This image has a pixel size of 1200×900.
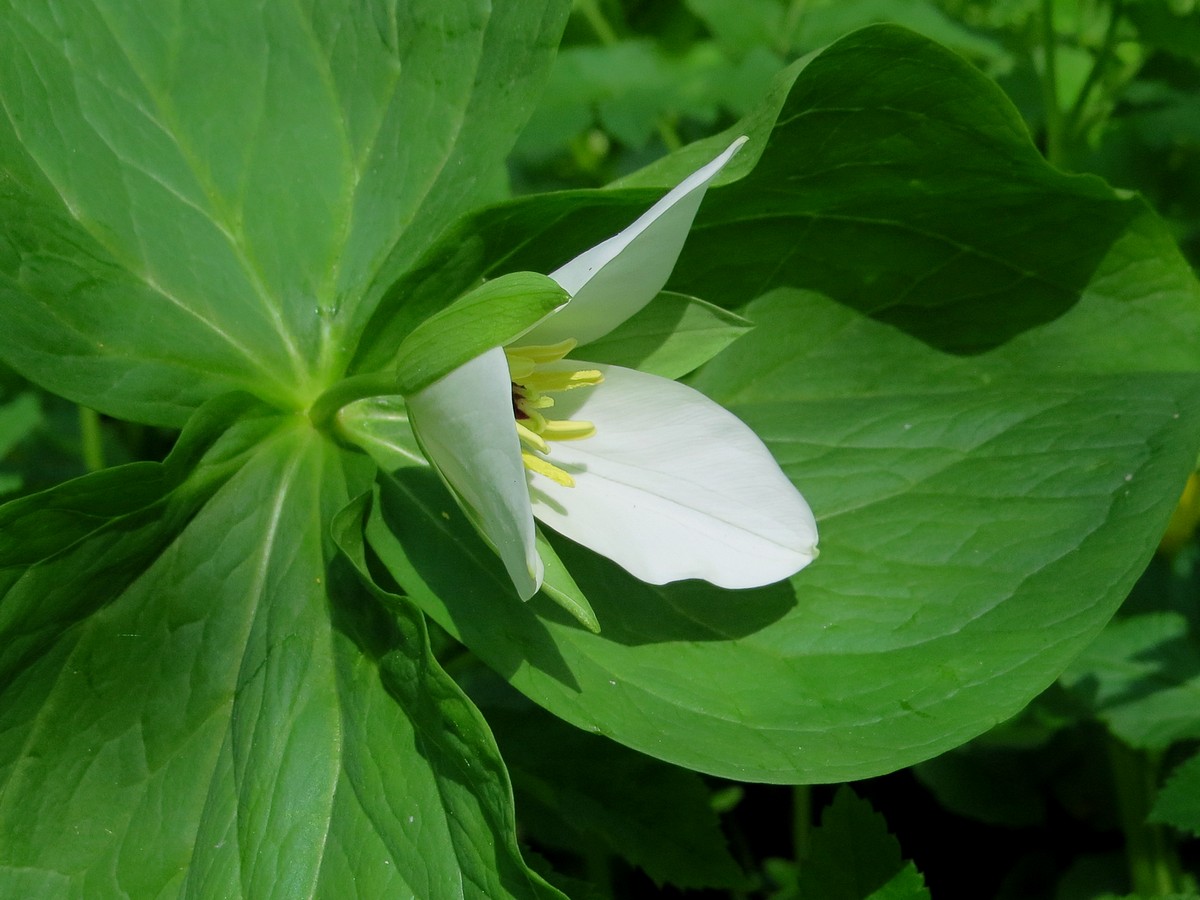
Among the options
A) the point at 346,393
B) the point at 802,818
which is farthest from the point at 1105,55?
the point at 346,393

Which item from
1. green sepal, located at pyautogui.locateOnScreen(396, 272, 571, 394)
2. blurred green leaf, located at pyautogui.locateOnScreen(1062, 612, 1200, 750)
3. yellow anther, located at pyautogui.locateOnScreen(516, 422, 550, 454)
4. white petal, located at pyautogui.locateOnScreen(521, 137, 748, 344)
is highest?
white petal, located at pyautogui.locateOnScreen(521, 137, 748, 344)

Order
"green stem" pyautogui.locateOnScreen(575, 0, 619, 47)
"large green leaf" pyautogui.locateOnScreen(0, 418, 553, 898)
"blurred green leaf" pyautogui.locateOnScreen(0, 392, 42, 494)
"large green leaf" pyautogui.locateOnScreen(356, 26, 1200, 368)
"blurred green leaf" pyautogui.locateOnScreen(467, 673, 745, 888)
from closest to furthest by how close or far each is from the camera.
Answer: "large green leaf" pyautogui.locateOnScreen(0, 418, 553, 898) → "large green leaf" pyautogui.locateOnScreen(356, 26, 1200, 368) → "blurred green leaf" pyautogui.locateOnScreen(467, 673, 745, 888) → "blurred green leaf" pyautogui.locateOnScreen(0, 392, 42, 494) → "green stem" pyautogui.locateOnScreen(575, 0, 619, 47)

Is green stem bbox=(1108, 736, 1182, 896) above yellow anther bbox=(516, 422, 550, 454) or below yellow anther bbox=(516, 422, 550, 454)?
below

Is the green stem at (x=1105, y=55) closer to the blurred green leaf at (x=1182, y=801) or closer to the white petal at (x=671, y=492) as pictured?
the blurred green leaf at (x=1182, y=801)

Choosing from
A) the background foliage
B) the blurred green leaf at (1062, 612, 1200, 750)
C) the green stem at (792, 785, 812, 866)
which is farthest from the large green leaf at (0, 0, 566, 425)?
the green stem at (792, 785, 812, 866)

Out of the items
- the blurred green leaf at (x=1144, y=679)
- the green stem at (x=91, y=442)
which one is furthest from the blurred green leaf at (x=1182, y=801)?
the green stem at (x=91, y=442)

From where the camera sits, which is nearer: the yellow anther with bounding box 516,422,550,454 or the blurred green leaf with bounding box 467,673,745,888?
the yellow anther with bounding box 516,422,550,454

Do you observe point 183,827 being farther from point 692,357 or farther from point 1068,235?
point 1068,235

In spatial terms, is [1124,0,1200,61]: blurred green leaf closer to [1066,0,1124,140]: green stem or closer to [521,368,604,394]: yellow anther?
[1066,0,1124,140]: green stem
